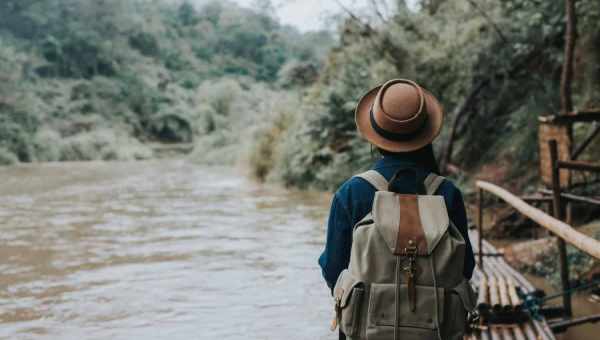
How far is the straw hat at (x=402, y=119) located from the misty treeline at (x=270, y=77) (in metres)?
0.23

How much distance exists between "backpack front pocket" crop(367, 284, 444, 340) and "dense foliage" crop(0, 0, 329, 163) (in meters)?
18.9

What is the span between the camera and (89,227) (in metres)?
11.6

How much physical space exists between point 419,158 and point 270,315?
4.01 metres

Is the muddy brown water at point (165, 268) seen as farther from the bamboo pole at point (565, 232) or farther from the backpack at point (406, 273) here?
the backpack at point (406, 273)

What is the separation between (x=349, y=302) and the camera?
2334 millimetres

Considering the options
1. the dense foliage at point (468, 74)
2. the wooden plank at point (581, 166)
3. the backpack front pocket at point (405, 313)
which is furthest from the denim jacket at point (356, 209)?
the dense foliage at point (468, 74)

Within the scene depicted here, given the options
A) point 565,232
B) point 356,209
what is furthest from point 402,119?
point 565,232

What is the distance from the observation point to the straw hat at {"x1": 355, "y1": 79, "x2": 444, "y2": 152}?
245 centimetres

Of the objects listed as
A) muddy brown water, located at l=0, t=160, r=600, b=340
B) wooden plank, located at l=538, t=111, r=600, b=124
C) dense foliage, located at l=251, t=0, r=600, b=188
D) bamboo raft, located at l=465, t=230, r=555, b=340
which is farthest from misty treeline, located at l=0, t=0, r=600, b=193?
wooden plank, located at l=538, t=111, r=600, b=124

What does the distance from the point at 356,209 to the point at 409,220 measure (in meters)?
0.20

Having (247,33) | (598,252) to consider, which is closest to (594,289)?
(598,252)

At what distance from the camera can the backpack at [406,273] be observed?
7.52 ft

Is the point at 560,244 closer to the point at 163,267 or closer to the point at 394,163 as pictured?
the point at 394,163

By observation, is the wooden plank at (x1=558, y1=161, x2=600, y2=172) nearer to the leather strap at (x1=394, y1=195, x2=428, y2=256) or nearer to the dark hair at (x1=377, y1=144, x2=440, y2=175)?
the dark hair at (x1=377, y1=144, x2=440, y2=175)
